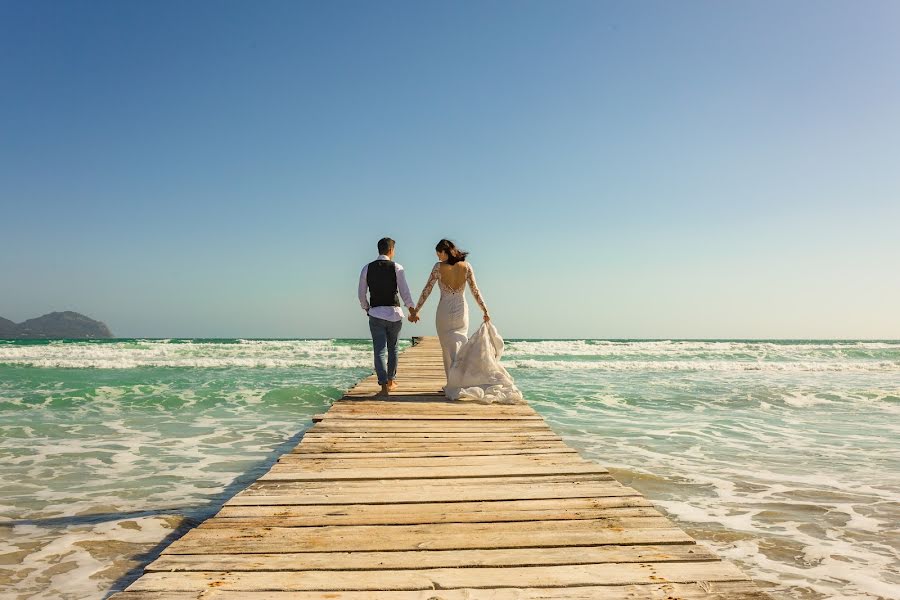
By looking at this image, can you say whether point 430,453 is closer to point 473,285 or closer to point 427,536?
point 427,536

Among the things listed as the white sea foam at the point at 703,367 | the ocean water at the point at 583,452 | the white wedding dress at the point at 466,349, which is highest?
the white wedding dress at the point at 466,349

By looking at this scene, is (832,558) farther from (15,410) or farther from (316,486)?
(15,410)

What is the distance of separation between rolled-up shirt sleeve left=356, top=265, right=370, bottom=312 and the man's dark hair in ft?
1.02

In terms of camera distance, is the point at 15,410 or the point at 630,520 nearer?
the point at 630,520

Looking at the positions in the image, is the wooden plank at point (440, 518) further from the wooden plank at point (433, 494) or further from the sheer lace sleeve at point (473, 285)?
the sheer lace sleeve at point (473, 285)

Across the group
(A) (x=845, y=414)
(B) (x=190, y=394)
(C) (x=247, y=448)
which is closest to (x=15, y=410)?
(B) (x=190, y=394)

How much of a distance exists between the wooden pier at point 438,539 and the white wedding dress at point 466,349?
282cm

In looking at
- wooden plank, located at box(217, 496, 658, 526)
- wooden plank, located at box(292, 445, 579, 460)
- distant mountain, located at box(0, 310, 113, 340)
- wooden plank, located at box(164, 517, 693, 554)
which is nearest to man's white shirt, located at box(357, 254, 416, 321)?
wooden plank, located at box(292, 445, 579, 460)

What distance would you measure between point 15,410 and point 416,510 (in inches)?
478

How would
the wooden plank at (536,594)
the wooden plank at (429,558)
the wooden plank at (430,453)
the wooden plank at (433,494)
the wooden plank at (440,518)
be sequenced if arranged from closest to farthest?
1. the wooden plank at (536,594)
2. the wooden plank at (429,558)
3. the wooden plank at (440,518)
4. the wooden plank at (433,494)
5. the wooden plank at (430,453)

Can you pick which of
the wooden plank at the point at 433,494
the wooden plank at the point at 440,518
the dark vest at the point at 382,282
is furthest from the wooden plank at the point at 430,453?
the dark vest at the point at 382,282

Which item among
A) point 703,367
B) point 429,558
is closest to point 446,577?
point 429,558

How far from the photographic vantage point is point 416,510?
3311 mm

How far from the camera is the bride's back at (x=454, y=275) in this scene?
7641mm
